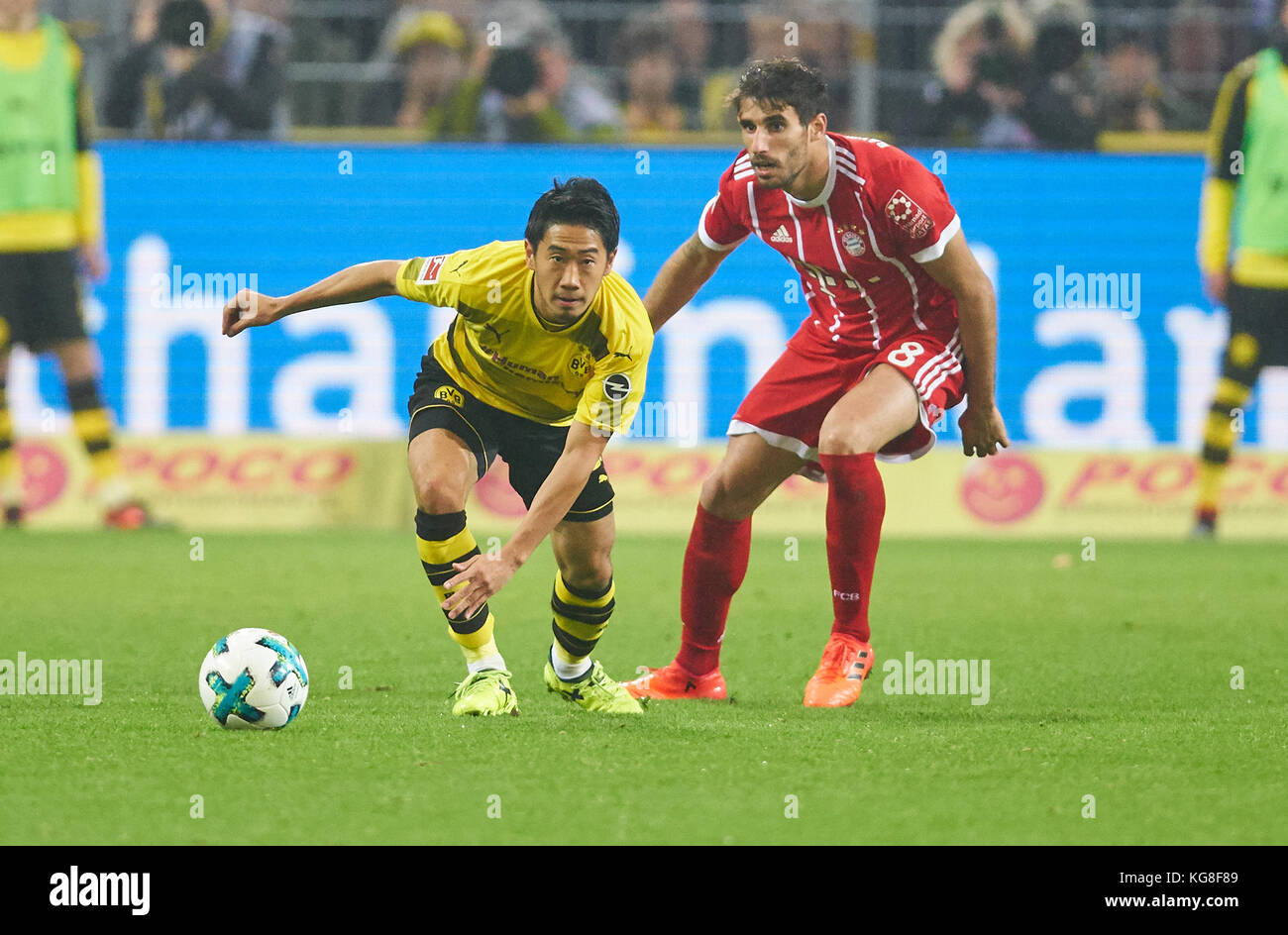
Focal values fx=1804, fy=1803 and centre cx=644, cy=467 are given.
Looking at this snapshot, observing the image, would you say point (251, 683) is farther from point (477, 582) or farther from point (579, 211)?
point (579, 211)

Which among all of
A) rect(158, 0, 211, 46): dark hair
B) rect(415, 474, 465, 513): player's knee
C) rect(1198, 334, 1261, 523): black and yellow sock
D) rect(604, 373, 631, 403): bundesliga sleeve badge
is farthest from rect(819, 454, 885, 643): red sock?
rect(158, 0, 211, 46): dark hair

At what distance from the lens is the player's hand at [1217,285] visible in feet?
41.5

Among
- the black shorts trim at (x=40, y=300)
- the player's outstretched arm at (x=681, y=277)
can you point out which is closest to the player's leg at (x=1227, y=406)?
the player's outstretched arm at (x=681, y=277)

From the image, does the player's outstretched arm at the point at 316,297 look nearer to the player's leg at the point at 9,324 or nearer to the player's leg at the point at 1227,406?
the player's leg at the point at 9,324

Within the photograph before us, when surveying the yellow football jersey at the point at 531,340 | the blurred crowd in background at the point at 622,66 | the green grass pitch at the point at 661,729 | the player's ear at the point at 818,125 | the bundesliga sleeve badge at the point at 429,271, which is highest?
the blurred crowd in background at the point at 622,66

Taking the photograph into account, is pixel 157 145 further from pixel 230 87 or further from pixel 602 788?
pixel 602 788

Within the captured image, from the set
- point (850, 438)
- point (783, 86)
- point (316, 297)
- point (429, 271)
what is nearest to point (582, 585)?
Answer: point (850, 438)

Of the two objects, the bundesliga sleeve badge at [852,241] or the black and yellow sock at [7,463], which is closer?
the bundesliga sleeve badge at [852,241]

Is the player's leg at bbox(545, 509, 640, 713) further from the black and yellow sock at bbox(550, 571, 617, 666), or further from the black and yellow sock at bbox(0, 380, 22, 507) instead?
the black and yellow sock at bbox(0, 380, 22, 507)

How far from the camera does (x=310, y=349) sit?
40.7ft

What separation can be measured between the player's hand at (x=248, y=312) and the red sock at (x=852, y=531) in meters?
1.88

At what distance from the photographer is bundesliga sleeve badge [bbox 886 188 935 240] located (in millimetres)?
5938

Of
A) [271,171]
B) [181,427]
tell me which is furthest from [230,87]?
[181,427]

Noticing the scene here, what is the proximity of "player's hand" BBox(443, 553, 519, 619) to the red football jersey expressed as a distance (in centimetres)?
191
